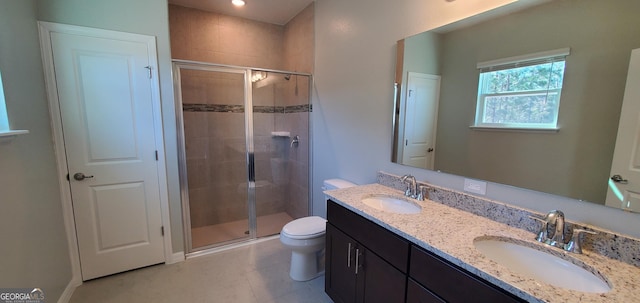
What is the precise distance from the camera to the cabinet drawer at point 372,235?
122cm

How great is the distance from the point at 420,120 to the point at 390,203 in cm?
62

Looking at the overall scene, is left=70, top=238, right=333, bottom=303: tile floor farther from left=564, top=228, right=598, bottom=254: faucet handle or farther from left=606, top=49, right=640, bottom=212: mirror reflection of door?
left=606, top=49, right=640, bottom=212: mirror reflection of door

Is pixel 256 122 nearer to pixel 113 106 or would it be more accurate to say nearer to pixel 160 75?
pixel 160 75

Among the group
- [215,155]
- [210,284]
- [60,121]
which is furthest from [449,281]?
[60,121]

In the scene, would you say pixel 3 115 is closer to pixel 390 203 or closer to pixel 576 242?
pixel 390 203

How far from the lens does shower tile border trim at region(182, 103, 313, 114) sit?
272 centimetres

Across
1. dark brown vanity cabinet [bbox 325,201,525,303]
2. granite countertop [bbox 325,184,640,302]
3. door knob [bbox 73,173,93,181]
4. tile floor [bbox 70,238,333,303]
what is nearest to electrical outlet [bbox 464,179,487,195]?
granite countertop [bbox 325,184,640,302]

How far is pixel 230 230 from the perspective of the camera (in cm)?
301

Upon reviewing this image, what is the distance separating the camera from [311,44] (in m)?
2.85

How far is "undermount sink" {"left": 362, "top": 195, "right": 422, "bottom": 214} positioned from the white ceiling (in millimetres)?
2260

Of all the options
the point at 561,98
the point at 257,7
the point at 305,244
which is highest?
the point at 257,7

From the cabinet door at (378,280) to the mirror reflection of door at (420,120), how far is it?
28.6 inches

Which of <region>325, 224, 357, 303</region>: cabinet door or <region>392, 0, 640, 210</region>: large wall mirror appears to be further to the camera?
<region>325, 224, 357, 303</region>: cabinet door
